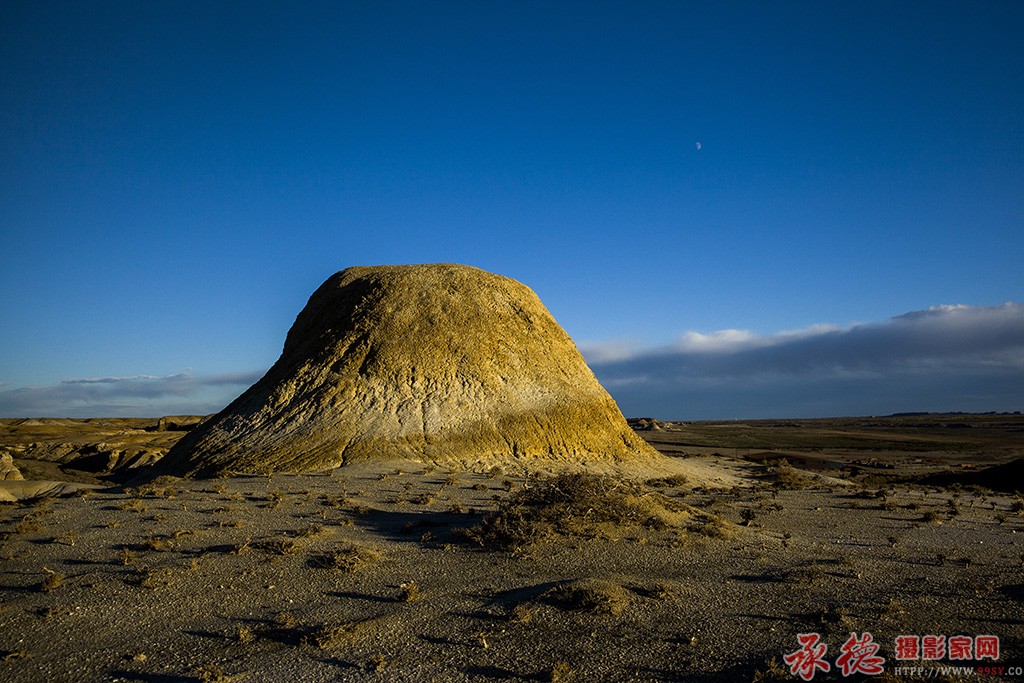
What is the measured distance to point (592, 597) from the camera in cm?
904

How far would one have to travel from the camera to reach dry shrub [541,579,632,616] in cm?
892

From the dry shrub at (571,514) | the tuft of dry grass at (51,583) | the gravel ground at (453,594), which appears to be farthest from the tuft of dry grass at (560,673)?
the tuft of dry grass at (51,583)

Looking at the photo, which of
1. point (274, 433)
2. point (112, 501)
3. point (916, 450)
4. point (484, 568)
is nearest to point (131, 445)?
point (274, 433)

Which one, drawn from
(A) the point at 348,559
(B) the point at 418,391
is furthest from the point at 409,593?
(B) the point at 418,391

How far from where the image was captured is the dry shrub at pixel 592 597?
892 cm

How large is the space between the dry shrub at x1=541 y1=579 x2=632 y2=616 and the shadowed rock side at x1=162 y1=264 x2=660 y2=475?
1450 centimetres

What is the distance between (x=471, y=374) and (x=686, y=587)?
1830cm

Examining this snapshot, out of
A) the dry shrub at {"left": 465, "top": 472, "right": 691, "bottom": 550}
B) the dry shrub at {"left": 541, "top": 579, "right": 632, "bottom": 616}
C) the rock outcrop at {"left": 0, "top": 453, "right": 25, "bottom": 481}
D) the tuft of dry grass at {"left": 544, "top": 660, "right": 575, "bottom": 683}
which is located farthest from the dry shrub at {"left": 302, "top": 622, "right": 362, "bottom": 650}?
the rock outcrop at {"left": 0, "top": 453, "right": 25, "bottom": 481}

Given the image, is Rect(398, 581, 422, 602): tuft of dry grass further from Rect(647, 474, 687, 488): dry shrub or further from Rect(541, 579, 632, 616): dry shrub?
Rect(647, 474, 687, 488): dry shrub

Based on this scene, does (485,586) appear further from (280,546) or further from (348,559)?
(280,546)

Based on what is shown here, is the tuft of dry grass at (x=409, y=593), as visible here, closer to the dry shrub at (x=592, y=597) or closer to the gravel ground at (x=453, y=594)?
the gravel ground at (x=453, y=594)

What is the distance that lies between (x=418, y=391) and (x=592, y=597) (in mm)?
18441

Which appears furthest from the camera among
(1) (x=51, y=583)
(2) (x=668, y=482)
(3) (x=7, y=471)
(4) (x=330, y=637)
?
(3) (x=7, y=471)

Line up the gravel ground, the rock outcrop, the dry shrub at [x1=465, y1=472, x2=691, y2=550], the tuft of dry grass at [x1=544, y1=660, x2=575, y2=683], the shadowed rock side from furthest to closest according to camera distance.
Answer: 1. the rock outcrop
2. the shadowed rock side
3. the dry shrub at [x1=465, y1=472, x2=691, y2=550]
4. the gravel ground
5. the tuft of dry grass at [x1=544, y1=660, x2=575, y2=683]
